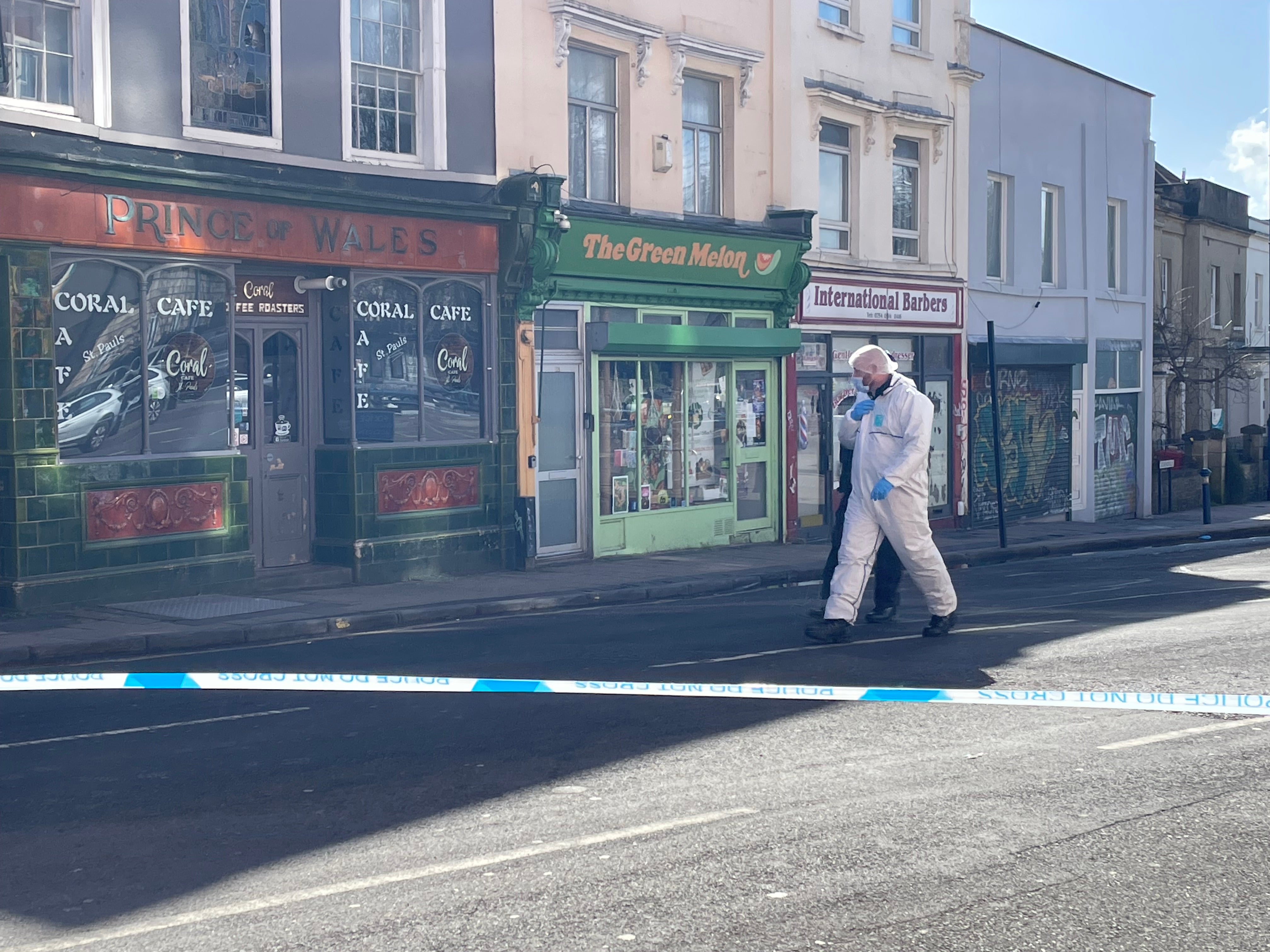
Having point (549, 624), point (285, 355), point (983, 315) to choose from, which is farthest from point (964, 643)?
point (983, 315)

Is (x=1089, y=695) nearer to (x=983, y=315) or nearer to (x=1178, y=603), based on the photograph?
(x=1178, y=603)

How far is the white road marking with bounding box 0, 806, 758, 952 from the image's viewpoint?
14.9ft

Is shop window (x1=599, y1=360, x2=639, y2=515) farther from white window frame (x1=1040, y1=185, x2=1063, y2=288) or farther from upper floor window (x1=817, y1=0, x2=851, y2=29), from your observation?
white window frame (x1=1040, y1=185, x2=1063, y2=288)

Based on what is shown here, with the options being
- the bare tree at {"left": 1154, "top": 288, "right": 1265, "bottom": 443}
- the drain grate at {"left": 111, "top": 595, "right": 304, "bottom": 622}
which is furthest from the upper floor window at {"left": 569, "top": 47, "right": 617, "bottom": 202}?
the bare tree at {"left": 1154, "top": 288, "right": 1265, "bottom": 443}

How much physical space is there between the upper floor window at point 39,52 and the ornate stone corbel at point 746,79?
31.7ft

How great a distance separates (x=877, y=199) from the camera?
74.9ft

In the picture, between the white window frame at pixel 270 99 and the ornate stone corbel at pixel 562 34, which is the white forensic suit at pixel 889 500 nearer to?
the white window frame at pixel 270 99

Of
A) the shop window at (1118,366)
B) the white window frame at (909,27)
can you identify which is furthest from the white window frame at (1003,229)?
the shop window at (1118,366)

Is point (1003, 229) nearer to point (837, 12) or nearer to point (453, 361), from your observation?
point (837, 12)

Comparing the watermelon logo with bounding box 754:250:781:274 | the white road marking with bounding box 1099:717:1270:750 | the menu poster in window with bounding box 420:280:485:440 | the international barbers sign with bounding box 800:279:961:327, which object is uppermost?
the watermelon logo with bounding box 754:250:781:274

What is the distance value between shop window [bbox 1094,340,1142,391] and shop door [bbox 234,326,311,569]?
1744 cm

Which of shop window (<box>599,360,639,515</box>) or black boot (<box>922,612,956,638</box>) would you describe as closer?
black boot (<box>922,612,956,638</box>)

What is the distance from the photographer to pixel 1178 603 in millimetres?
13062

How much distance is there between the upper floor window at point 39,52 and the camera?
41.3ft
